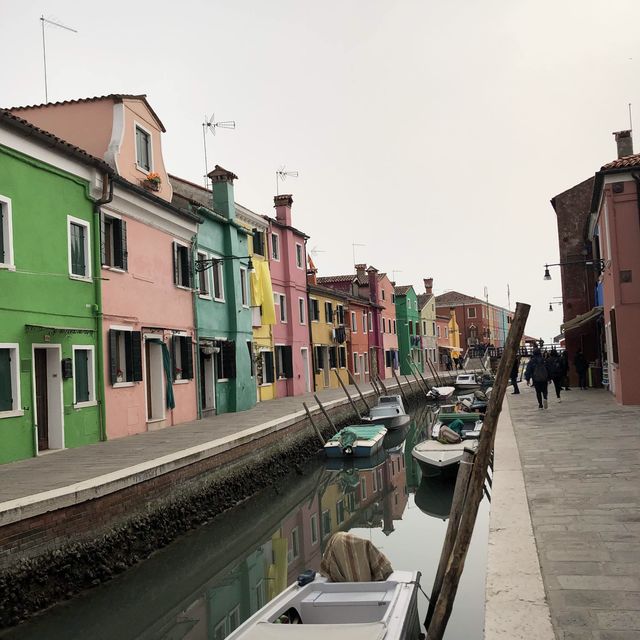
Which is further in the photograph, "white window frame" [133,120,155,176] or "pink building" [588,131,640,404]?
"pink building" [588,131,640,404]

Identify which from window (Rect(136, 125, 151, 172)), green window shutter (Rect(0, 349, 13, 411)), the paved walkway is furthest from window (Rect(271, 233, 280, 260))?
green window shutter (Rect(0, 349, 13, 411))

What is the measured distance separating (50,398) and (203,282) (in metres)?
7.91

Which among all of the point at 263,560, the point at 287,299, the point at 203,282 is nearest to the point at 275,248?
the point at 287,299

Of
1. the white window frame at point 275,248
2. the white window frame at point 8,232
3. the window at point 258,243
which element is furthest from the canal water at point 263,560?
the white window frame at point 275,248

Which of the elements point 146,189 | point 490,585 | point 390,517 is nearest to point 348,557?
point 490,585

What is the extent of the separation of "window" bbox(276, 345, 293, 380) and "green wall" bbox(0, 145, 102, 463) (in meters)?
15.6

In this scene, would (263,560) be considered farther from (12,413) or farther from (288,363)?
(288,363)

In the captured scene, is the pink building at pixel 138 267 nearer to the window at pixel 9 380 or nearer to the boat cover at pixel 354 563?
the window at pixel 9 380

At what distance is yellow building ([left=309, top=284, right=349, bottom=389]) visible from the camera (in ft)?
112

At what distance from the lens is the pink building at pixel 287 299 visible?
2944cm

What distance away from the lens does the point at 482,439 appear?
17.9ft

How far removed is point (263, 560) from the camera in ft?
34.8

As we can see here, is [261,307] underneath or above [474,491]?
above

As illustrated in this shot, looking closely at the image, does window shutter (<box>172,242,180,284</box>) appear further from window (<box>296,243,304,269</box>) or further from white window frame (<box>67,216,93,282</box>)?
window (<box>296,243,304,269</box>)
